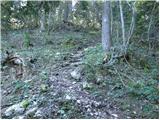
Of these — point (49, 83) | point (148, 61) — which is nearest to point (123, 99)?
point (49, 83)

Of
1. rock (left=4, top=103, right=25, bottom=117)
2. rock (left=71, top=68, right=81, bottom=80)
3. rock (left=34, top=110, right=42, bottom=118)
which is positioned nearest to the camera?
rock (left=34, top=110, right=42, bottom=118)

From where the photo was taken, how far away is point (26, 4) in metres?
11.8

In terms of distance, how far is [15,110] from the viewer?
5.93m

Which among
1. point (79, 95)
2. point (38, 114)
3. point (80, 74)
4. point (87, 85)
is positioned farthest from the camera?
point (80, 74)

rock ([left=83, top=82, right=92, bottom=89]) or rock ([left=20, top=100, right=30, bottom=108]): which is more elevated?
rock ([left=83, top=82, right=92, bottom=89])

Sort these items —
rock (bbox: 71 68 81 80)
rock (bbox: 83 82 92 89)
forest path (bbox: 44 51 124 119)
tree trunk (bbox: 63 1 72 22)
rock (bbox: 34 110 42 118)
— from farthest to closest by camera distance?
tree trunk (bbox: 63 1 72 22) → rock (bbox: 71 68 81 80) → rock (bbox: 83 82 92 89) → forest path (bbox: 44 51 124 119) → rock (bbox: 34 110 42 118)

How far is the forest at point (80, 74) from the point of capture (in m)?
5.91

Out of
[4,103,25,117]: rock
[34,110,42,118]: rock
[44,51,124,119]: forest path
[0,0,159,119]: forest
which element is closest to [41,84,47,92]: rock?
[0,0,159,119]: forest

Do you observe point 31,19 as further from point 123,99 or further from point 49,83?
point 123,99

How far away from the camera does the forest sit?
5.91 m

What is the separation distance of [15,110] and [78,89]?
1.46 meters

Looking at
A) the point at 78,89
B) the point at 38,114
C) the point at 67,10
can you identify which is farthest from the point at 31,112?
the point at 67,10

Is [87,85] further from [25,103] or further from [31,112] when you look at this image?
[31,112]

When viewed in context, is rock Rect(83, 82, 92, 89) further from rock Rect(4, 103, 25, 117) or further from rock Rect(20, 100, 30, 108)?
rock Rect(4, 103, 25, 117)
